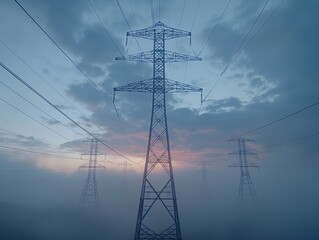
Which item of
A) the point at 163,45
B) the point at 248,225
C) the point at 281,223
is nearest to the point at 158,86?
the point at 163,45

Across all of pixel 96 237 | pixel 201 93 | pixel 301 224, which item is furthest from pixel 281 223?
pixel 201 93

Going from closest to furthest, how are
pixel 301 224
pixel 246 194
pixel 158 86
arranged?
pixel 158 86 → pixel 301 224 → pixel 246 194

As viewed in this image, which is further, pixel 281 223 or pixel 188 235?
pixel 281 223

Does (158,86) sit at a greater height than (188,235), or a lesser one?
greater

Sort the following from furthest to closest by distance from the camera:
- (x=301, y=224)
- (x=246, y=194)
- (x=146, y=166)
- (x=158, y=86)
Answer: (x=246, y=194), (x=301, y=224), (x=158, y=86), (x=146, y=166)

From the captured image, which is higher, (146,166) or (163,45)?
(163,45)

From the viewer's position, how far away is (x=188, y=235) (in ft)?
184

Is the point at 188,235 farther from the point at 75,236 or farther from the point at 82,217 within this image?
the point at 82,217

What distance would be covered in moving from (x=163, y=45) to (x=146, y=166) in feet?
30.5

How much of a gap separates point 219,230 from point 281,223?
900 inches

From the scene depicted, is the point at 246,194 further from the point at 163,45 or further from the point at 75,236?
the point at 163,45

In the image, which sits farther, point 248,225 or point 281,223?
point 281,223

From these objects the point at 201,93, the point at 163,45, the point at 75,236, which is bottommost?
the point at 75,236

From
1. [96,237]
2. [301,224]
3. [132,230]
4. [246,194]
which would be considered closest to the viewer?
[96,237]
